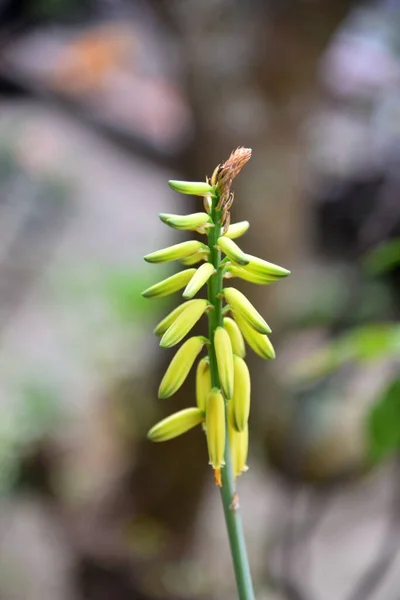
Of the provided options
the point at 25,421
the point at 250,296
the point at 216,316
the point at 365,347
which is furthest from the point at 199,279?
the point at 25,421

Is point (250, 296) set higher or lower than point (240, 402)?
higher

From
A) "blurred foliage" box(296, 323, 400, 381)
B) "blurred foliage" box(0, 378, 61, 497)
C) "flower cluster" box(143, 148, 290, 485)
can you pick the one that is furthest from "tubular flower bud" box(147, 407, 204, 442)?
"blurred foliage" box(0, 378, 61, 497)

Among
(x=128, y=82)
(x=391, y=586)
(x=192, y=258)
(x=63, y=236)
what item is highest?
(x=128, y=82)

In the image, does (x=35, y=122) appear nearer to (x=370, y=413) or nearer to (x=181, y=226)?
(x=370, y=413)

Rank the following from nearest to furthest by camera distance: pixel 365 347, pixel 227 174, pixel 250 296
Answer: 1. pixel 227 174
2. pixel 365 347
3. pixel 250 296

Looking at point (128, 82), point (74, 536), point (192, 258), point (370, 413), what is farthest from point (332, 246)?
point (192, 258)

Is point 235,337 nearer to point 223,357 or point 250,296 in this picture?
point 223,357
